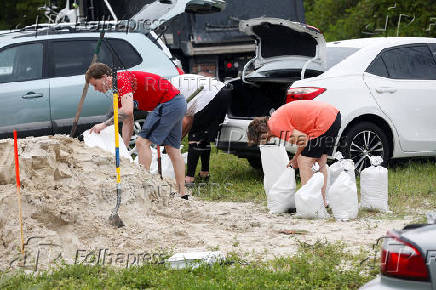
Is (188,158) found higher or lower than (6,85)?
lower

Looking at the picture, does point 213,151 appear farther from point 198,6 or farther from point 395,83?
point 395,83

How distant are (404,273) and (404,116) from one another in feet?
21.5

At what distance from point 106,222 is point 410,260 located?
3.87 metres

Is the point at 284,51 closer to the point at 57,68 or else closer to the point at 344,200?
the point at 57,68

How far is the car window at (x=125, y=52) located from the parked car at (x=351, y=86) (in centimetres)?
139

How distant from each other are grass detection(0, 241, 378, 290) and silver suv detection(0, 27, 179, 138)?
13.8ft

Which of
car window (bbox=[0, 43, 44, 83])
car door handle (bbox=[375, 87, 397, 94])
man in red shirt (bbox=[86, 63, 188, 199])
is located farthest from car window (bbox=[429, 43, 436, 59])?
car window (bbox=[0, 43, 44, 83])

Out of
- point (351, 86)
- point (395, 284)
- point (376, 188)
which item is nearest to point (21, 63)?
point (351, 86)

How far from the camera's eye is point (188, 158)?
1009cm

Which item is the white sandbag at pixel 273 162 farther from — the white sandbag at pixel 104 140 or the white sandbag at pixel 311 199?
the white sandbag at pixel 104 140

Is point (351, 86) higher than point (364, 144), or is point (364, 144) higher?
point (351, 86)

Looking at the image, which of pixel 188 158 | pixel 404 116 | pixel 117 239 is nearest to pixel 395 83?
pixel 404 116

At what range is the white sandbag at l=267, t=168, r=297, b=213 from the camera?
→ 26.4ft

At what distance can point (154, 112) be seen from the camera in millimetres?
8586
